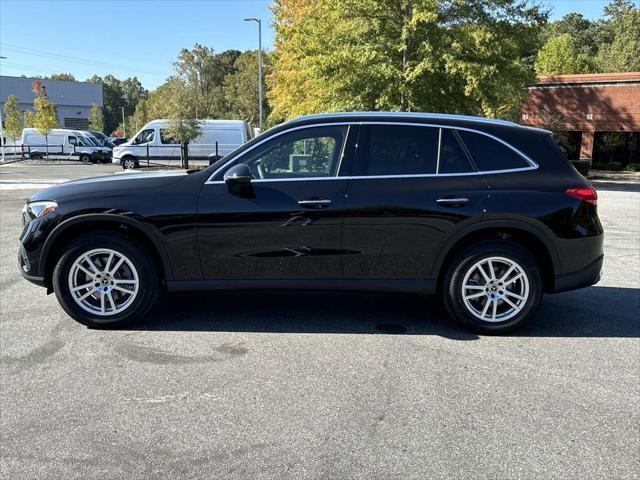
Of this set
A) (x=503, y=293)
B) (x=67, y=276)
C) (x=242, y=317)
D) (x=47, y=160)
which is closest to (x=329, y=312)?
(x=242, y=317)

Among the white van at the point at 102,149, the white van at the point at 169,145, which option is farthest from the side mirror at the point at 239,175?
the white van at the point at 102,149

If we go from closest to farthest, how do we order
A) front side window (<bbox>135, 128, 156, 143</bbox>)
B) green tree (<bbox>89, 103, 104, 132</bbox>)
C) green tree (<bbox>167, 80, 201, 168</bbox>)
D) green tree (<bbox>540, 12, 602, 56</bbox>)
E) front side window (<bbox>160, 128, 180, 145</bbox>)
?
green tree (<bbox>167, 80, 201, 168</bbox>) < front side window (<bbox>160, 128, 180, 145</bbox>) < front side window (<bbox>135, 128, 156, 143</bbox>) < green tree (<bbox>540, 12, 602, 56</bbox>) < green tree (<bbox>89, 103, 104, 132</bbox>)

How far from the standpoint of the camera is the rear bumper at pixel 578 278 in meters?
4.76

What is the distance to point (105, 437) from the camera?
10.2 feet

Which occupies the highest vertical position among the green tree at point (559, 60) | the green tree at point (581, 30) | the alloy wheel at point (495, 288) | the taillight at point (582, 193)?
the green tree at point (581, 30)

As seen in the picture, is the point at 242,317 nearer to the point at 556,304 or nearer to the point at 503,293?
the point at 503,293

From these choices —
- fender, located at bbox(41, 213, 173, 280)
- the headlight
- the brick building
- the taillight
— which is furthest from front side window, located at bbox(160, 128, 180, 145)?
the taillight

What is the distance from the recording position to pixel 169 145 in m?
28.1

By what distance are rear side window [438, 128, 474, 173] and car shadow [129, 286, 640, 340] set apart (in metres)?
1.40

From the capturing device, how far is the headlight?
4.67 metres

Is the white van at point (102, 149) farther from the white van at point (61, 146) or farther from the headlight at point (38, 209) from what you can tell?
the headlight at point (38, 209)

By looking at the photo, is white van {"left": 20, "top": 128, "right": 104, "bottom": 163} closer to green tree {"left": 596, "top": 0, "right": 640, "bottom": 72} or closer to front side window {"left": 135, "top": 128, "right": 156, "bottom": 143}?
front side window {"left": 135, "top": 128, "right": 156, "bottom": 143}

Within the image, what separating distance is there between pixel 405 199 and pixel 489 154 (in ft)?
2.79

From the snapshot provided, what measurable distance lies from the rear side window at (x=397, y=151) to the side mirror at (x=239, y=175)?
35.7 inches
